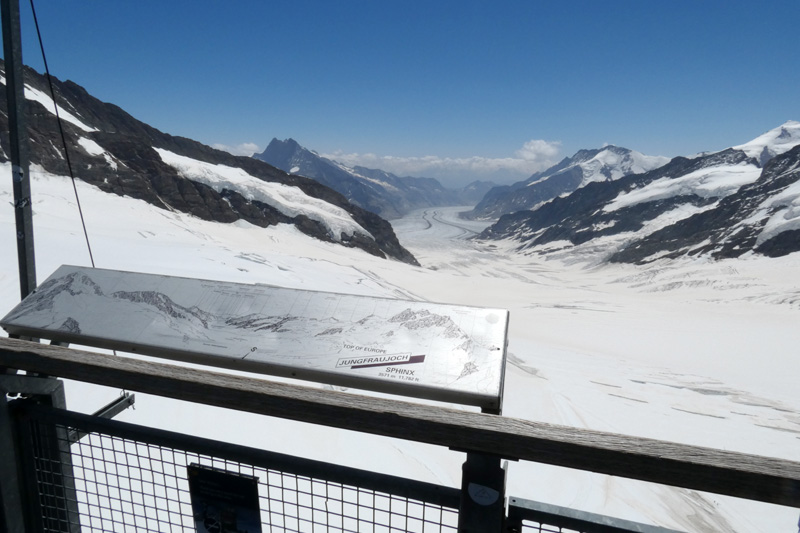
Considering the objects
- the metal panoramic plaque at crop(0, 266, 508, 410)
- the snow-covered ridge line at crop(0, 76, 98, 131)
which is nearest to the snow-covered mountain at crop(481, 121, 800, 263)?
the metal panoramic plaque at crop(0, 266, 508, 410)

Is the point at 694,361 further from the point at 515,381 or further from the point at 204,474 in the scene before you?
the point at 204,474

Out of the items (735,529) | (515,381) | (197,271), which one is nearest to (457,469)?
(735,529)

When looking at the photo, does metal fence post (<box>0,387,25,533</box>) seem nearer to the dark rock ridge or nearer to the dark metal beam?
the dark metal beam

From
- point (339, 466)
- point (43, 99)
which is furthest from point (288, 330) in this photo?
point (43, 99)

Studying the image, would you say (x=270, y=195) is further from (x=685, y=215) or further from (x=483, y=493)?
(x=685, y=215)

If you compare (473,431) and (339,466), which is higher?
(473,431)

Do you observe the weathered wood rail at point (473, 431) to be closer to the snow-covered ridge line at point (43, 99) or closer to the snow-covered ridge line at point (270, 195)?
the snow-covered ridge line at point (270, 195)
